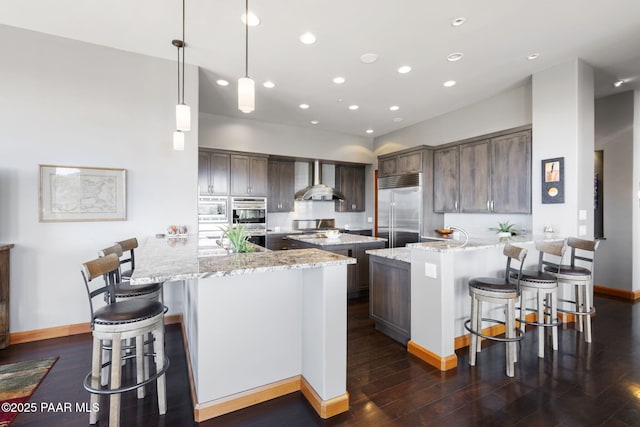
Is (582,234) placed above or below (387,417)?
above

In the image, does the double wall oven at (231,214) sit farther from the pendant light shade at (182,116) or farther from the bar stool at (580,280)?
the bar stool at (580,280)

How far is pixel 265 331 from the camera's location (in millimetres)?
2027

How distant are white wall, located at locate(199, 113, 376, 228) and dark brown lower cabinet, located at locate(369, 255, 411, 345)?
12.1ft

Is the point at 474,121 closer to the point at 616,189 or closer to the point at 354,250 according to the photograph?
the point at 616,189

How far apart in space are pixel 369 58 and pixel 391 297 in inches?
A: 112

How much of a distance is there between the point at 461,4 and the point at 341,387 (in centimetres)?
329

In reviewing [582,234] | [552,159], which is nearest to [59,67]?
[552,159]

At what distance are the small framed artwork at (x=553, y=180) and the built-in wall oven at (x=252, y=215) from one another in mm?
4487

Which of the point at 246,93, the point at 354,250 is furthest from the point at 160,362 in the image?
the point at 354,250

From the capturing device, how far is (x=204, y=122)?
5578 millimetres

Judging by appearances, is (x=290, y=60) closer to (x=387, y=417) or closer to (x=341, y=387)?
(x=341, y=387)

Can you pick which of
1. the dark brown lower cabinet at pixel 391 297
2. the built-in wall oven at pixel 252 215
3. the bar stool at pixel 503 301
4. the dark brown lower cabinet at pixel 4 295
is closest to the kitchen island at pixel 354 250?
the dark brown lower cabinet at pixel 391 297

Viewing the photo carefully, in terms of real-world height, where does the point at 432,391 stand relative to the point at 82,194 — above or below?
below

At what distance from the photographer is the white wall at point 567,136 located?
351cm
